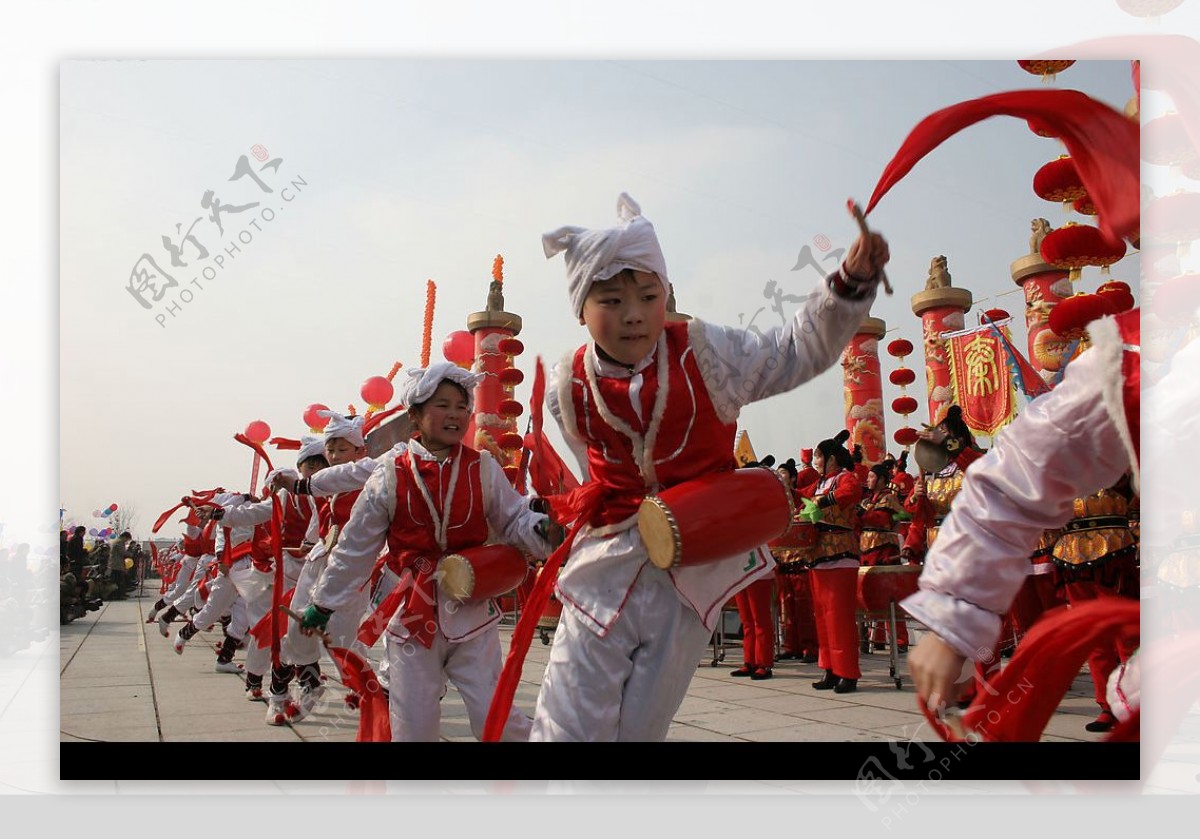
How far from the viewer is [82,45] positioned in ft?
11.0

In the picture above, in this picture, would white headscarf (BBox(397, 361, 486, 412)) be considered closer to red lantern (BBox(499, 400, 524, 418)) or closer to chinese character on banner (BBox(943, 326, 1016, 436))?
red lantern (BBox(499, 400, 524, 418))

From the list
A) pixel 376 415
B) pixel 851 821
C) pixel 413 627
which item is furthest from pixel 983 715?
pixel 376 415

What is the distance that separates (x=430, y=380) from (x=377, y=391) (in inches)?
97.7

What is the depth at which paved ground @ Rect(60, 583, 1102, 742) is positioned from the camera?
167 inches

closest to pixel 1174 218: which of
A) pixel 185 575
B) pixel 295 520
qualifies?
pixel 295 520

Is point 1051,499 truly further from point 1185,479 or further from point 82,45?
point 82,45

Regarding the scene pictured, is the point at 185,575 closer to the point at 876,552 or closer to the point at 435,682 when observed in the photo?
the point at 876,552

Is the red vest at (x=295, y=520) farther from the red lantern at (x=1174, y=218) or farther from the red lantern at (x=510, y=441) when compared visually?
the red lantern at (x=1174, y=218)

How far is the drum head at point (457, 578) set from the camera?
3.23m

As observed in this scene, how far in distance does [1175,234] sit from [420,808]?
9.58 feet

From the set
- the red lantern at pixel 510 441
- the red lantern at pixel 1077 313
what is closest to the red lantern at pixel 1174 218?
the red lantern at pixel 1077 313

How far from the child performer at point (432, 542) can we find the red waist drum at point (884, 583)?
3.00 metres

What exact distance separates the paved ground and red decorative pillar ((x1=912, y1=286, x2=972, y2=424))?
1875mm

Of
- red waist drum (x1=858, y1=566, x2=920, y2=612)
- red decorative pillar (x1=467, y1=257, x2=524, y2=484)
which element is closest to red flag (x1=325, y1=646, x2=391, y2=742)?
red decorative pillar (x1=467, y1=257, x2=524, y2=484)
